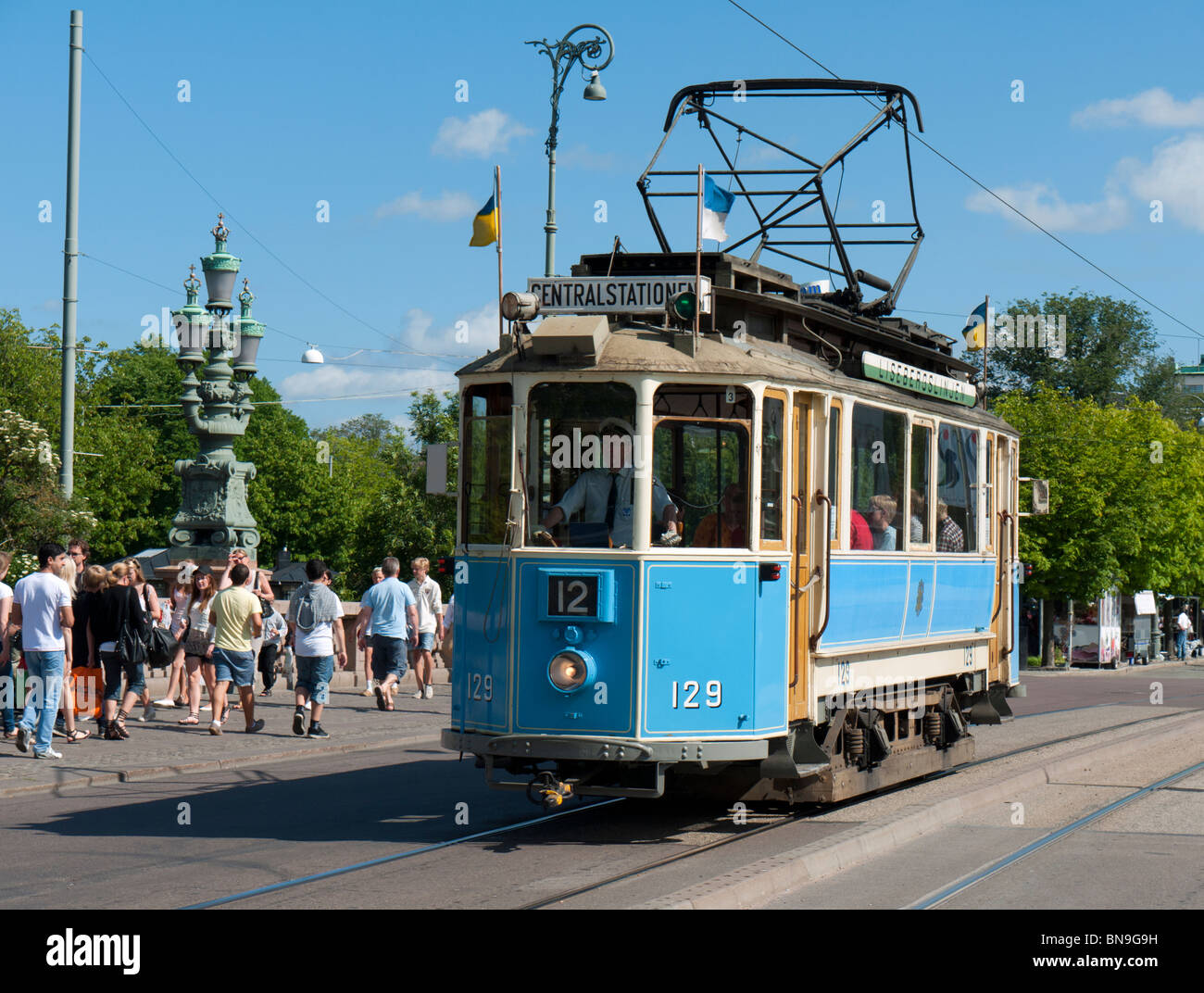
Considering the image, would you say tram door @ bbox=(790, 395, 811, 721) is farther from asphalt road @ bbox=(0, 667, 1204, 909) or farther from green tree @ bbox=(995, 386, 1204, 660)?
green tree @ bbox=(995, 386, 1204, 660)

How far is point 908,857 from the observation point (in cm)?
893

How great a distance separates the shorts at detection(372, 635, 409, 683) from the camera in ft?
59.5

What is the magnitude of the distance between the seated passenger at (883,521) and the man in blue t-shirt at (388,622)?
7604 millimetres

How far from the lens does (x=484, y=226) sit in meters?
12.8

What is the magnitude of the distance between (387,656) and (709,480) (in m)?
9.83

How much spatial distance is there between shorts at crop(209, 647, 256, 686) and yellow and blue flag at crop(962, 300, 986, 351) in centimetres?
1025

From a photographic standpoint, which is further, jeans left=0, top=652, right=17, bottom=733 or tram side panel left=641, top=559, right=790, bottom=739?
jeans left=0, top=652, right=17, bottom=733

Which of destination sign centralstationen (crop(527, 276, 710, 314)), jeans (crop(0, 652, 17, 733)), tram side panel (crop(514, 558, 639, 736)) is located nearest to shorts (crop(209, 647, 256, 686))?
jeans (crop(0, 652, 17, 733))

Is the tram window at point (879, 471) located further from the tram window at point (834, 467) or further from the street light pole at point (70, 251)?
the street light pole at point (70, 251)

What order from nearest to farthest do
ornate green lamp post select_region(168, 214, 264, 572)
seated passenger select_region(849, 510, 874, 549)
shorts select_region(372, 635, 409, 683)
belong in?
A: seated passenger select_region(849, 510, 874, 549), shorts select_region(372, 635, 409, 683), ornate green lamp post select_region(168, 214, 264, 572)

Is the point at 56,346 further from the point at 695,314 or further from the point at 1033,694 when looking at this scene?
the point at 695,314

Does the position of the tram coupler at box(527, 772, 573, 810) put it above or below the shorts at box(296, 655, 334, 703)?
below

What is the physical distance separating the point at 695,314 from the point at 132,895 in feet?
14.9
